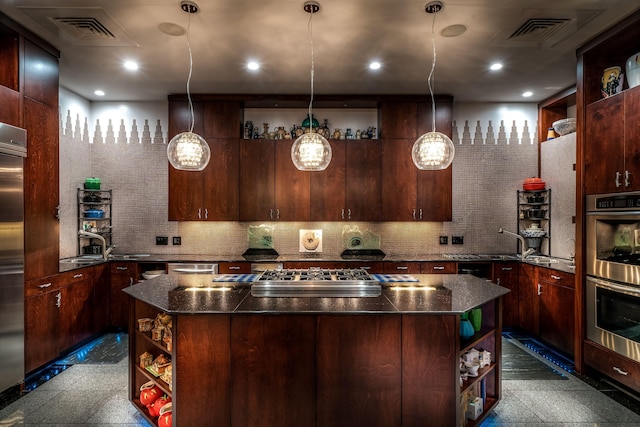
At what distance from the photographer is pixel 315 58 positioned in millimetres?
3475

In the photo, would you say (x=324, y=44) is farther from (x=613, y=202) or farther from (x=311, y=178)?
(x=613, y=202)

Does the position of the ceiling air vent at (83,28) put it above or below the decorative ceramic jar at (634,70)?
above

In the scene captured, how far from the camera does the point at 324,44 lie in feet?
10.4

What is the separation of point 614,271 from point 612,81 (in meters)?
1.62

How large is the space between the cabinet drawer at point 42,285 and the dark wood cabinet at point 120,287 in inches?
33.3

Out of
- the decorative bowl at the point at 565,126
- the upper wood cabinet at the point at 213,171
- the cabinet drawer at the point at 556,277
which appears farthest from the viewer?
the upper wood cabinet at the point at 213,171

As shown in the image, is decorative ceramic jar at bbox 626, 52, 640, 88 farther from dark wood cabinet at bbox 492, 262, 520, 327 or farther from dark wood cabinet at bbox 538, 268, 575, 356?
dark wood cabinet at bbox 492, 262, 520, 327

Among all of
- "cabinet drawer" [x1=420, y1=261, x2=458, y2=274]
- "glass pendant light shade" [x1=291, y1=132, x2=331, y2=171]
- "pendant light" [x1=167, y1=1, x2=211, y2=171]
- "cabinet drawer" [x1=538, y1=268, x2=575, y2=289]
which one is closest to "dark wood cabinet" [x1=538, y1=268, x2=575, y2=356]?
"cabinet drawer" [x1=538, y1=268, x2=575, y2=289]

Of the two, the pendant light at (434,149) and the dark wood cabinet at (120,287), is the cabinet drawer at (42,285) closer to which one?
the dark wood cabinet at (120,287)

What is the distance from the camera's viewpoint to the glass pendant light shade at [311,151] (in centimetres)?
261

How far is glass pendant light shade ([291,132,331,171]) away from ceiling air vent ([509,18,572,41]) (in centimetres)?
196

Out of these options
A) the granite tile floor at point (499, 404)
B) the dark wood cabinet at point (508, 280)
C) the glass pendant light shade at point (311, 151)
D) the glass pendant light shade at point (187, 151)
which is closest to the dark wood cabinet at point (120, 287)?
the granite tile floor at point (499, 404)

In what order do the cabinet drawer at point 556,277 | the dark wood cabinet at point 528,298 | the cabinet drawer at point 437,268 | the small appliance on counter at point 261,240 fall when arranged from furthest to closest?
the small appliance on counter at point 261,240
the cabinet drawer at point 437,268
the dark wood cabinet at point 528,298
the cabinet drawer at point 556,277

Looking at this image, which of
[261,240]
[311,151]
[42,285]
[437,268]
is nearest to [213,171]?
[261,240]
